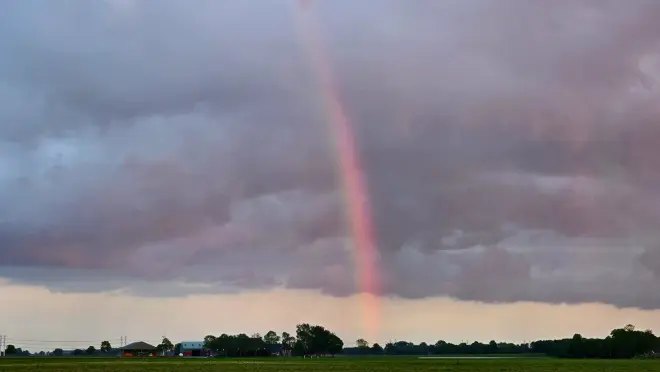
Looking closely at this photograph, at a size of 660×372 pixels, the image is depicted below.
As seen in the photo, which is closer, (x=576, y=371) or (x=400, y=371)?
(x=400, y=371)

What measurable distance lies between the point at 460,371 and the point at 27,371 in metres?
51.8

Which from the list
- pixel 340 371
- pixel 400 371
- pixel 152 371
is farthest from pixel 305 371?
pixel 152 371

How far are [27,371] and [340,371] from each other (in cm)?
3814

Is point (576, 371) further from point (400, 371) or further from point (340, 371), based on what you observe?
point (340, 371)

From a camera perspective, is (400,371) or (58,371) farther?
(58,371)

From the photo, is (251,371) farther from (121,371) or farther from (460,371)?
(460,371)

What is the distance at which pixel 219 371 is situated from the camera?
93.4 meters

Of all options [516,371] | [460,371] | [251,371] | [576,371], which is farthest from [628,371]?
[251,371]

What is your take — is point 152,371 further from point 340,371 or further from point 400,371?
point 400,371

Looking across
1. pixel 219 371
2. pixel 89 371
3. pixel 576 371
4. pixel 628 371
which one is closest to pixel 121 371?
pixel 89 371

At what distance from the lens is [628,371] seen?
301ft

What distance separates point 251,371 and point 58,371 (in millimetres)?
22169

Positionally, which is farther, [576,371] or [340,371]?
[576,371]

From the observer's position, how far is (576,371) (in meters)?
92.2
